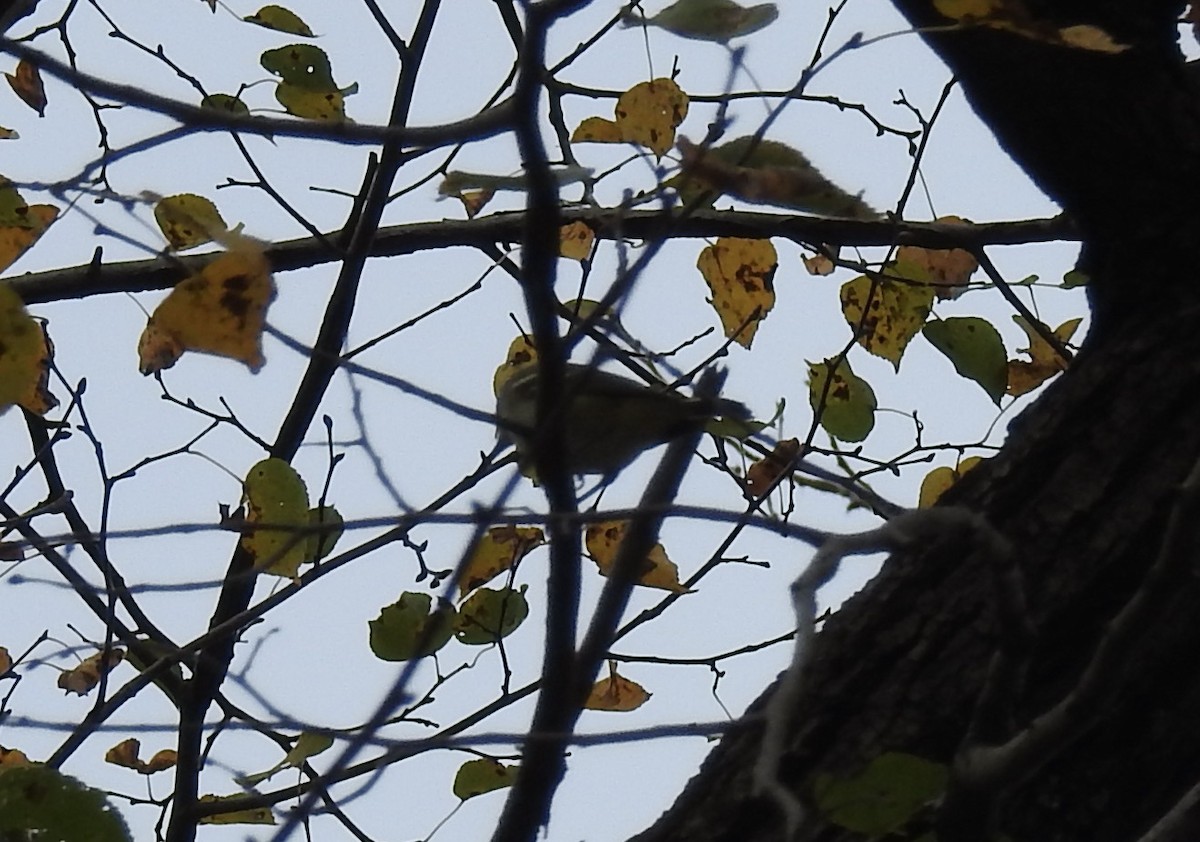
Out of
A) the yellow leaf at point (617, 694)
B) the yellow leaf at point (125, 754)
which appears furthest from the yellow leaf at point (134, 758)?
the yellow leaf at point (617, 694)

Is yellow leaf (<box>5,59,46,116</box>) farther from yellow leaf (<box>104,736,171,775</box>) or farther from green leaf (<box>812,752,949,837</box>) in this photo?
green leaf (<box>812,752,949,837</box>)

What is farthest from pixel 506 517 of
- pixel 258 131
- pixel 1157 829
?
pixel 1157 829

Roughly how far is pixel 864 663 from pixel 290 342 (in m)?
0.62

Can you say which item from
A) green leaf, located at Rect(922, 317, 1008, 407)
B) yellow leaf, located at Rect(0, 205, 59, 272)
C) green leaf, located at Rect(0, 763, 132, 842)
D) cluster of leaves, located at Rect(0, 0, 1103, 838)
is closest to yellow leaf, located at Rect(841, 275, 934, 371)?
cluster of leaves, located at Rect(0, 0, 1103, 838)

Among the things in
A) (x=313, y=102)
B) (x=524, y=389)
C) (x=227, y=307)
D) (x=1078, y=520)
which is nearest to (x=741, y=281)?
(x=524, y=389)

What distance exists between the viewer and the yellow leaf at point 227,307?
121 cm

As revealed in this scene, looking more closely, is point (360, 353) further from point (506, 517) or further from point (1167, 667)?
point (1167, 667)

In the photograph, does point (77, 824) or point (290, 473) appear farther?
point (290, 473)

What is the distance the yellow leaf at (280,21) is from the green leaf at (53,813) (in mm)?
1357

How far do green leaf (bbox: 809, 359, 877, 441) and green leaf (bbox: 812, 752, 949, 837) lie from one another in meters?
1.35

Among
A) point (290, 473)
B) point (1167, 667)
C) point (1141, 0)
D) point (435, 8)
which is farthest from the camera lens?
point (435, 8)

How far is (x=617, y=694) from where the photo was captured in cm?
253

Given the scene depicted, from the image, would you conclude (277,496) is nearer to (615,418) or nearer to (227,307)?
(615,418)

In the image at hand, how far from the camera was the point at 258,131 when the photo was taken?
1.02 metres
